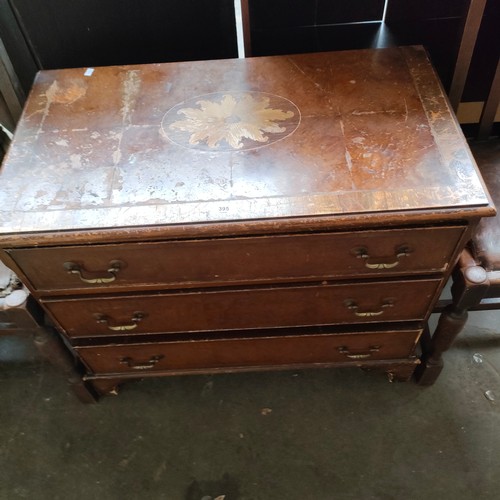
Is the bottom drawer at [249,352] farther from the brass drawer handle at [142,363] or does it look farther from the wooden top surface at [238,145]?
the wooden top surface at [238,145]

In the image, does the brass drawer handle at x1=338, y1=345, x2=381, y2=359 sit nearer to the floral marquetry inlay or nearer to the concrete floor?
the concrete floor

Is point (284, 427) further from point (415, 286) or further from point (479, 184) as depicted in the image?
point (479, 184)

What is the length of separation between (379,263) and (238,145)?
41 centimetres

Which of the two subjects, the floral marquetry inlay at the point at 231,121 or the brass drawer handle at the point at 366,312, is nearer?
the floral marquetry inlay at the point at 231,121

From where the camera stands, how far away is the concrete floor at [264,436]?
1.46 meters

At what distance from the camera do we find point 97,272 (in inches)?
43.1

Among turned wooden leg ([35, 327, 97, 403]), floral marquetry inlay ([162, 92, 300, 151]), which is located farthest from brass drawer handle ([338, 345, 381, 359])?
turned wooden leg ([35, 327, 97, 403])

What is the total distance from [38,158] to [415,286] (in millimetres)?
924

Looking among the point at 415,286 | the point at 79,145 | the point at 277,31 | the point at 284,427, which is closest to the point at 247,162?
the point at 79,145

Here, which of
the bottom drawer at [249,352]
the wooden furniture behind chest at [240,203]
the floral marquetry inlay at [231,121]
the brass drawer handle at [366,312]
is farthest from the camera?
the bottom drawer at [249,352]

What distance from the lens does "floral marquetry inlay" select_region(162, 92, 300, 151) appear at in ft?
3.67

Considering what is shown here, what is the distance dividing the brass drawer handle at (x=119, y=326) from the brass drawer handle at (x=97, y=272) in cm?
15

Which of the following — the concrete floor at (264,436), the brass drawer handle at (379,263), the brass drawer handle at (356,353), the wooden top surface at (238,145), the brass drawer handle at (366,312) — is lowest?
the concrete floor at (264,436)

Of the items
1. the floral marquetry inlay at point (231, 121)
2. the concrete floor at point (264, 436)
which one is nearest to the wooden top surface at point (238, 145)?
the floral marquetry inlay at point (231, 121)
